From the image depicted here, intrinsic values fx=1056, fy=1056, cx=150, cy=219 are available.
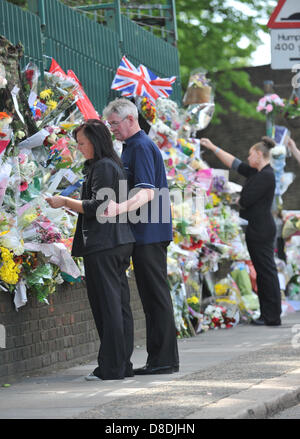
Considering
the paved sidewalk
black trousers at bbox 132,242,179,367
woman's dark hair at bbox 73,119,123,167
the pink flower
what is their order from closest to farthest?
the paved sidewalk < woman's dark hair at bbox 73,119,123,167 < black trousers at bbox 132,242,179,367 < the pink flower

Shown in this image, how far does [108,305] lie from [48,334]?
116 centimetres

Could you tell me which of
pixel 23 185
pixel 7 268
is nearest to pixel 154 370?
pixel 7 268

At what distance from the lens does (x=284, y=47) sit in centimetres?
884

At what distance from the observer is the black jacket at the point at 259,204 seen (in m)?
11.5

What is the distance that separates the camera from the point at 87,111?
31.4ft

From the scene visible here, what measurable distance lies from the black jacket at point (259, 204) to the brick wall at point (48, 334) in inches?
124

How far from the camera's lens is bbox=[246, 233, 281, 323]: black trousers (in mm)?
11445

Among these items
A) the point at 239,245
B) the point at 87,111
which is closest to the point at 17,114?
the point at 87,111

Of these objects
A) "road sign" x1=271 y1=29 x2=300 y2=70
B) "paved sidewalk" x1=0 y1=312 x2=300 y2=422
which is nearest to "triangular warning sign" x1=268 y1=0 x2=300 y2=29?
"road sign" x1=271 y1=29 x2=300 y2=70

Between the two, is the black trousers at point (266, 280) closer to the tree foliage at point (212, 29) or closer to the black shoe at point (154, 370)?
the black shoe at point (154, 370)

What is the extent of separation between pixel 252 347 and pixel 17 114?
293 cm

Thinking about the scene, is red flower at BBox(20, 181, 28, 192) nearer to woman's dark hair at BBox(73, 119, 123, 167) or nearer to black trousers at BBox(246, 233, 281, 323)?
woman's dark hair at BBox(73, 119, 123, 167)

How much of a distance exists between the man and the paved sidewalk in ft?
0.75
